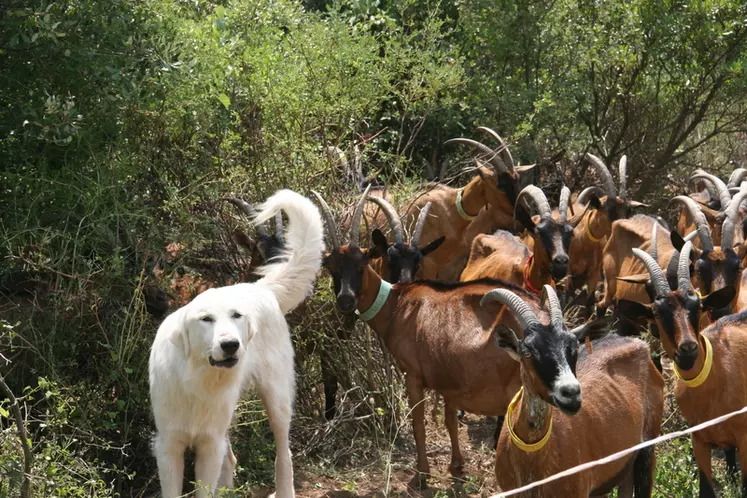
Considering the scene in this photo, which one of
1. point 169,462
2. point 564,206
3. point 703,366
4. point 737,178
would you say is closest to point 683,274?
point 703,366

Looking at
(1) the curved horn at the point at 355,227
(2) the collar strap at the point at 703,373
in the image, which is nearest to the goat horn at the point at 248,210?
(1) the curved horn at the point at 355,227

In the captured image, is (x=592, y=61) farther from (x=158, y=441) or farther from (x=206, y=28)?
(x=158, y=441)

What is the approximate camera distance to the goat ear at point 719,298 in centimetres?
784

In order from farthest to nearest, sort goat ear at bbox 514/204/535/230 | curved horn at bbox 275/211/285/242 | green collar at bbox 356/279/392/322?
goat ear at bbox 514/204/535/230, curved horn at bbox 275/211/285/242, green collar at bbox 356/279/392/322

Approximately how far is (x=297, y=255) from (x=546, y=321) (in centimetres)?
164

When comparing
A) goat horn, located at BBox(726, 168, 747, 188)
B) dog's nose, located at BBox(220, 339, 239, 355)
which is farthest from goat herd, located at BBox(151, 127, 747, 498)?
goat horn, located at BBox(726, 168, 747, 188)

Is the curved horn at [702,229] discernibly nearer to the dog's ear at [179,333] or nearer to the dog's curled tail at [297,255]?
the dog's curled tail at [297,255]

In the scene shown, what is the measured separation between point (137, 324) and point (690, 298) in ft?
12.4

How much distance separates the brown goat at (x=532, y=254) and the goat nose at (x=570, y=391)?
3.92m

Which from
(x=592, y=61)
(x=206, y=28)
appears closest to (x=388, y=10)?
(x=592, y=61)

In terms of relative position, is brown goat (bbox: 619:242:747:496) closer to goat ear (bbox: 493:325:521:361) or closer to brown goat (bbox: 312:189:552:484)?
brown goat (bbox: 312:189:552:484)

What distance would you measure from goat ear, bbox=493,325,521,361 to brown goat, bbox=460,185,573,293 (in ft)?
11.4

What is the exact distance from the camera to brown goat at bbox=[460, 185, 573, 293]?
9.59 m

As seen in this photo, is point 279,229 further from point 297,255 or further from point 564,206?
point 564,206
